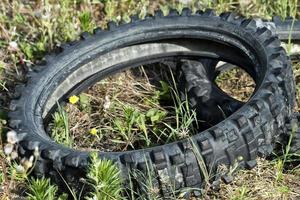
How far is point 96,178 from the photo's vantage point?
3682mm

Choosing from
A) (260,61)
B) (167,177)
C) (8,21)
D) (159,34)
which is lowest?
(167,177)

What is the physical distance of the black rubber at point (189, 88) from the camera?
13.0ft

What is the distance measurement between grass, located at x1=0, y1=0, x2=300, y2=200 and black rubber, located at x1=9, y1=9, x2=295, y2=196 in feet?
0.37

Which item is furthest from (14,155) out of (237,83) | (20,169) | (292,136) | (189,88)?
(237,83)

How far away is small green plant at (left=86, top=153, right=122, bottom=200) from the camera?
3.69 meters

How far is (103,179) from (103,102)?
1326 millimetres

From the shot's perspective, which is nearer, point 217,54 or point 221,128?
point 221,128

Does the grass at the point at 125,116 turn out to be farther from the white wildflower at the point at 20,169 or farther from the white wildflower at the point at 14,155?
the white wildflower at the point at 20,169

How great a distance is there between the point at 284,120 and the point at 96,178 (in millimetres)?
1243

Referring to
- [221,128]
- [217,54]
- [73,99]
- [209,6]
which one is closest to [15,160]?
[73,99]

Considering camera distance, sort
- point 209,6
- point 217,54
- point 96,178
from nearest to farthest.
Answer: point 96,178, point 217,54, point 209,6

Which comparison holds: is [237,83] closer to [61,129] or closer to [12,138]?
[61,129]

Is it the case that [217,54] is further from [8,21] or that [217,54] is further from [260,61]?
[8,21]

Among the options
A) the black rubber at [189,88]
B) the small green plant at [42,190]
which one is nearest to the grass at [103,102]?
the small green plant at [42,190]
